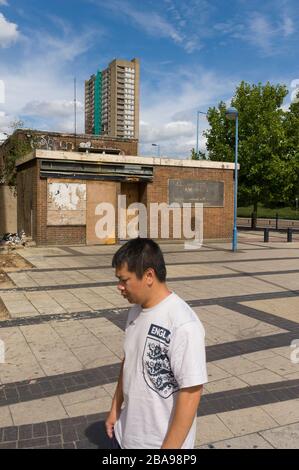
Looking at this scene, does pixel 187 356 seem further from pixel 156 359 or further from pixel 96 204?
pixel 96 204

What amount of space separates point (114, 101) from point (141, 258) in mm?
63277

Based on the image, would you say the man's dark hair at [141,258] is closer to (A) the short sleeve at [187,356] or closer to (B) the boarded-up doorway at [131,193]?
(A) the short sleeve at [187,356]

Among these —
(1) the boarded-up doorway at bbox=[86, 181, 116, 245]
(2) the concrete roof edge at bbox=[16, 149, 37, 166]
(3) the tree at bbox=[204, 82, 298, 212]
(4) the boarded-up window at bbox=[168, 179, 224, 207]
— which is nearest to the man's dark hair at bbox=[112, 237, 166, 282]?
(2) the concrete roof edge at bbox=[16, 149, 37, 166]

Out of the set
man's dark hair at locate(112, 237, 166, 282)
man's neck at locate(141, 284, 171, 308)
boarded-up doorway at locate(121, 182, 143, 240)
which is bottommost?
man's neck at locate(141, 284, 171, 308)

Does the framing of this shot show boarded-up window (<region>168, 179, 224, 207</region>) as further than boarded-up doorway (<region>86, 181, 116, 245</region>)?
Yes

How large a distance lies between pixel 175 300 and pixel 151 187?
18.1 metres

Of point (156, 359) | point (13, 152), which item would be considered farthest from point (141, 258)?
point (13, 152)

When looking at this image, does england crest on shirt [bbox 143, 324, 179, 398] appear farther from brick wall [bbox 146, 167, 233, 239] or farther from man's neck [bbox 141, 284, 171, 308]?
brick wall [bbox 146, 167, 233, 239]

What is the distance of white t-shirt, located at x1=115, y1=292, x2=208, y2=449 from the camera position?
6.38ft

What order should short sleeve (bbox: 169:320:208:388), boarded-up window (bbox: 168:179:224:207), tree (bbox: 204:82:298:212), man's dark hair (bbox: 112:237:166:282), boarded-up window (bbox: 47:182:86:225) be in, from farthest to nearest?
1. tree (bbox: 204:82:298:212)
2. boarded-up window (bbox: 168:179:224:207)
3. boarded-up window (bbox: 47:182:86:225)
4. man's dark hair (bbox: 112:237:166:282)
5. short sleeve (bbox: 169:320:208:388)

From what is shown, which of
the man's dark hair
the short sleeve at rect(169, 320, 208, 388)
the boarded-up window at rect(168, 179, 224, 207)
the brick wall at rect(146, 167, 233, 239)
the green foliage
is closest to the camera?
the short sleeve at rect(169, 320, 208, 388)

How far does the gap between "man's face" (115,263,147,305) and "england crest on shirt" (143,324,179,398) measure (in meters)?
0.15

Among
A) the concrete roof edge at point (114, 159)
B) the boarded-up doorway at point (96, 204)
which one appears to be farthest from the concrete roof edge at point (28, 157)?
the boarded-up doorway at point (96, 204)

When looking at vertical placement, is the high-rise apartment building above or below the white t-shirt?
above
